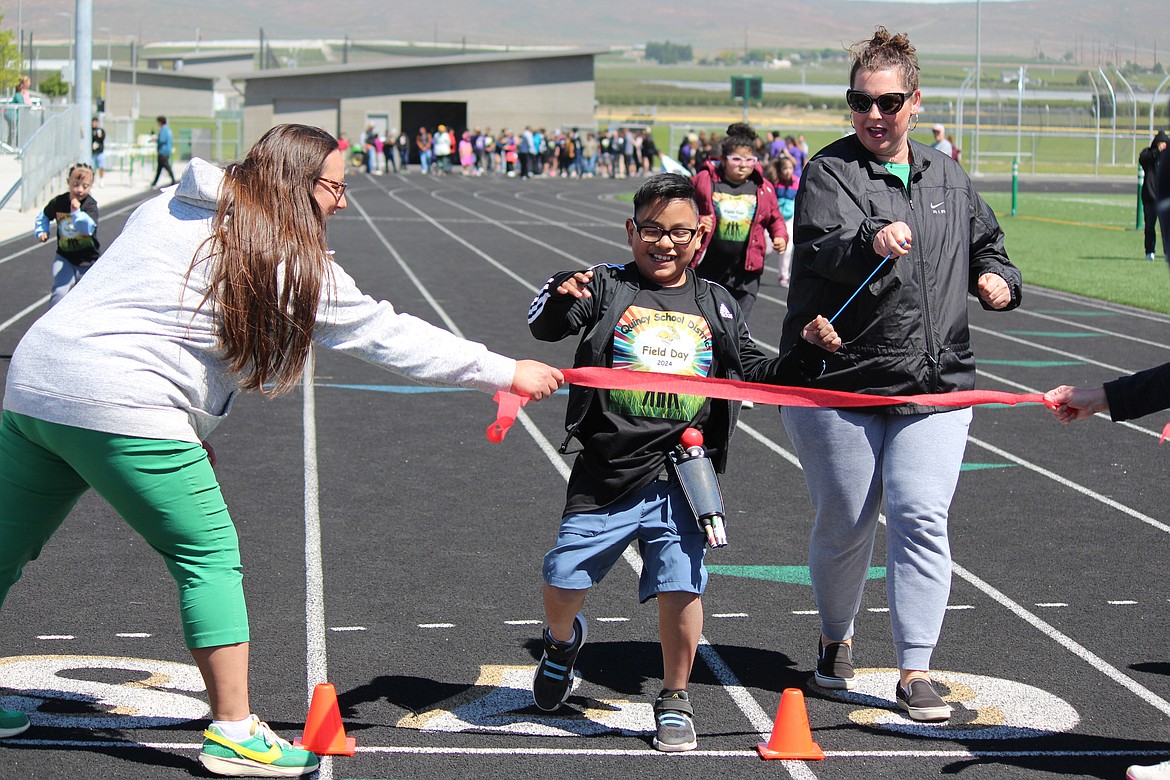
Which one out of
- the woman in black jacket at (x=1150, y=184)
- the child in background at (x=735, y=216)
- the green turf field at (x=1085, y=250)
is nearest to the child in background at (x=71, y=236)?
the child in background at (x=735, y=216)

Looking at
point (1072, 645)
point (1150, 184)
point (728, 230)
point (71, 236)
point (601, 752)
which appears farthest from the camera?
point (1150, 184)

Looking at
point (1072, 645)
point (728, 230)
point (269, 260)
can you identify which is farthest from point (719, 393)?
point (728, 230)

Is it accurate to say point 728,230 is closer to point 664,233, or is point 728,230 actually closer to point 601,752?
point 664,233

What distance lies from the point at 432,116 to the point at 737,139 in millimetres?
56837

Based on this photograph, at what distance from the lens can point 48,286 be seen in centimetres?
1716

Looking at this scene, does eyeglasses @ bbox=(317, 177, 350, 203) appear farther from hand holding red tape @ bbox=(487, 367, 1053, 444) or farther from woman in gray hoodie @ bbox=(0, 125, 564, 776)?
hand holding red tape @ bbox=(487, 367, 1053, 444)

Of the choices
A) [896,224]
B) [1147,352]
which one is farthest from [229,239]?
[1147,352]

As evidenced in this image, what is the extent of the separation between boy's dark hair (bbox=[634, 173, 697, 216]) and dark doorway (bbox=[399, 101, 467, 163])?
202 feet

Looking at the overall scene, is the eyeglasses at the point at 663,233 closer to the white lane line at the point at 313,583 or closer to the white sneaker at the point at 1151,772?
the white lane line at the point at 313,583

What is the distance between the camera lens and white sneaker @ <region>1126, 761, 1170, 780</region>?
4.01 m

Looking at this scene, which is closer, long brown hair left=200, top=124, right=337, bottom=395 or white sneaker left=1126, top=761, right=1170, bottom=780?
long brown hair left=200, top=124, right=337, bottom=395

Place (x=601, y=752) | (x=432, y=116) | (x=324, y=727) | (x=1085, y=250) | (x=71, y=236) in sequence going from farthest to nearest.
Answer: (x=432, y=116) → (x=1085, y=250) → (x=71, y=236) → (x=601, y=752) → (x=324, y=727)

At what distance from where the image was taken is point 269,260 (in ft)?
12.6

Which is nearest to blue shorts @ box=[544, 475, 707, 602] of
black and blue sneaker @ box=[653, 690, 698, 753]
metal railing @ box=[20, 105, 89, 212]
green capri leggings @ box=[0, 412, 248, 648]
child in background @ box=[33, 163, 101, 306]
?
black and blue sneaker @ box=[653, 690, 698, 753]
